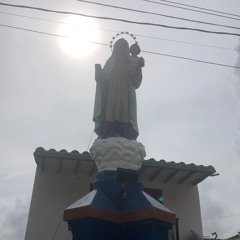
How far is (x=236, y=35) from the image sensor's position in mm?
6840

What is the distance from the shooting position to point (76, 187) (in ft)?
33.3

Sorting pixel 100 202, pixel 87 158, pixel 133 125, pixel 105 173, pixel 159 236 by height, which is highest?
pixel 87 158

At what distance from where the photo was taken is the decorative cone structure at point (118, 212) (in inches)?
205

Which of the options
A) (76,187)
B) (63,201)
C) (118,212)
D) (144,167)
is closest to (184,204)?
(144,167)

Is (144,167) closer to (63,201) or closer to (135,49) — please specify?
(63,201)

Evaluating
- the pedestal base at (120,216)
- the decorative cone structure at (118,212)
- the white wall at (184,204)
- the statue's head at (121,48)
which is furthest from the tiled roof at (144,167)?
the pedestal base at (120,216)

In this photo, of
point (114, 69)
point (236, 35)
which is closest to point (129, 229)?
point (114, 69)

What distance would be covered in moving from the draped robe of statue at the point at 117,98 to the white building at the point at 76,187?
3008 millimetres

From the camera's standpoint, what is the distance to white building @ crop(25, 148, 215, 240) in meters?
9.50

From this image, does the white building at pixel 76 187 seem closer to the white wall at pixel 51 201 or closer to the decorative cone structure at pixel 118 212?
the white wall at pixel 51 201

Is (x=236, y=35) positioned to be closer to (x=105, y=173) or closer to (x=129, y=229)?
(x=105, y=173)

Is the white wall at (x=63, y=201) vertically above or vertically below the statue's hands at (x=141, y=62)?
below

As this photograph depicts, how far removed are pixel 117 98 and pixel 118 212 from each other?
2.06 metres

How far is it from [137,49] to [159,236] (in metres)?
3.59
